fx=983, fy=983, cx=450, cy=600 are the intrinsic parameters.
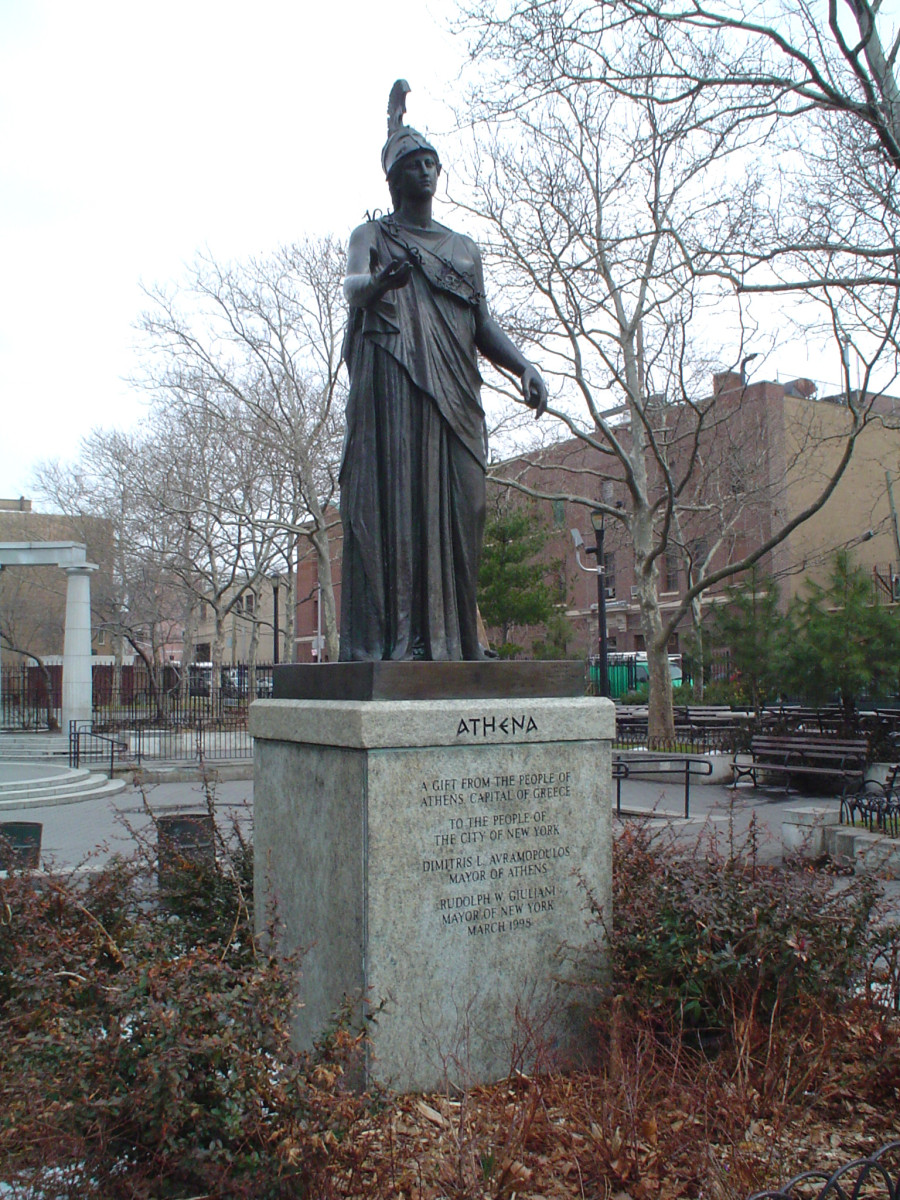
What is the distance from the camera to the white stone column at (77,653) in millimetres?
32750

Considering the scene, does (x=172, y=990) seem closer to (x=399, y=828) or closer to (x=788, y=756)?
(x=399, y=828)

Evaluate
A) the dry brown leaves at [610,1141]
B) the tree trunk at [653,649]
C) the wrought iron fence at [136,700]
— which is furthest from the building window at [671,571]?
the dry brown leaves at [610,1141]

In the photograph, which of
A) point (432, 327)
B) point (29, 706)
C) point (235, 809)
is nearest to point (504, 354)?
point (432, 327)

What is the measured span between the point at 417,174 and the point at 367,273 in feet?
2.30

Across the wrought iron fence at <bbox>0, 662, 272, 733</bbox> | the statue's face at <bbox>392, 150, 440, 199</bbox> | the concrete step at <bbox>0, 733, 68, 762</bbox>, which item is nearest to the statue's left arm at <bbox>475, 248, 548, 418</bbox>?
the statue's face at <bbox>392, 150, 440, 199</bbox>

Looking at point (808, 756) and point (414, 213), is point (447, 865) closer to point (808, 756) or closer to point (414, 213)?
point (414, 213)

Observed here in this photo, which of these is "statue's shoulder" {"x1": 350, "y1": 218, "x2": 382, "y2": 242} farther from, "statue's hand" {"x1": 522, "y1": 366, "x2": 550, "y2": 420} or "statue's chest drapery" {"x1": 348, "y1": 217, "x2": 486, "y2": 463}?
"statue's hand" {"x1": 522, "y1": 366, "x2": 550, "y2": 420}

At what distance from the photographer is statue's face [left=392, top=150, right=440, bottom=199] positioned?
198 inches

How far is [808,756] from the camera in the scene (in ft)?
58.5

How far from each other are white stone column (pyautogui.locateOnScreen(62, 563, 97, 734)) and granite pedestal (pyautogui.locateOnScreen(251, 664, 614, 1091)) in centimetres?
2969

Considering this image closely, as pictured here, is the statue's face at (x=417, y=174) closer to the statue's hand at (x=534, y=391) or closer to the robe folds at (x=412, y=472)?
the robe folds at (x=412, y=472)

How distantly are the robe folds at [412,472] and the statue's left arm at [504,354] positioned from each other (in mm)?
183

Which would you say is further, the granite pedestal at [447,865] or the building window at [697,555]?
the building window at [697,555]

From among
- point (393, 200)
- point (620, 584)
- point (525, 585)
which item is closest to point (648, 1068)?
point (393, 200)
